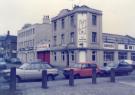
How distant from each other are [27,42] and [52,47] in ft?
58.6

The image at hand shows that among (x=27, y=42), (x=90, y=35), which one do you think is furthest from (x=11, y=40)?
(x=90, y=35)

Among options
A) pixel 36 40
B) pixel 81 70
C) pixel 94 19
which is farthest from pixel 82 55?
pixel 36 40

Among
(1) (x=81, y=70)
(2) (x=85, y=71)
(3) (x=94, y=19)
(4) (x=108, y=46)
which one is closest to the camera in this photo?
(1) (x=81, y=70)

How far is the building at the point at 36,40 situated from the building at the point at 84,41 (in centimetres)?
538

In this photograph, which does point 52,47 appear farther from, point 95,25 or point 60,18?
point 95,25

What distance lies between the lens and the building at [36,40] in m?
47.7

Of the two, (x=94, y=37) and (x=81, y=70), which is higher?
(x=94, y=37)

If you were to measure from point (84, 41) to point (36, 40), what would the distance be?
2009cm

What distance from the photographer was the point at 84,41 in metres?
34.8

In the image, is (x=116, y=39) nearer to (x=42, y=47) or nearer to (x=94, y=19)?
(x=94, y=19)

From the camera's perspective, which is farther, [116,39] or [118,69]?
[116,39]

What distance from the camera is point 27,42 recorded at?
58.7 meters

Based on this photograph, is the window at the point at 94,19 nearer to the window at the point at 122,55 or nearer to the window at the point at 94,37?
the window at the point at 94,37

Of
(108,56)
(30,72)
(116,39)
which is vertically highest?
(116,39)
